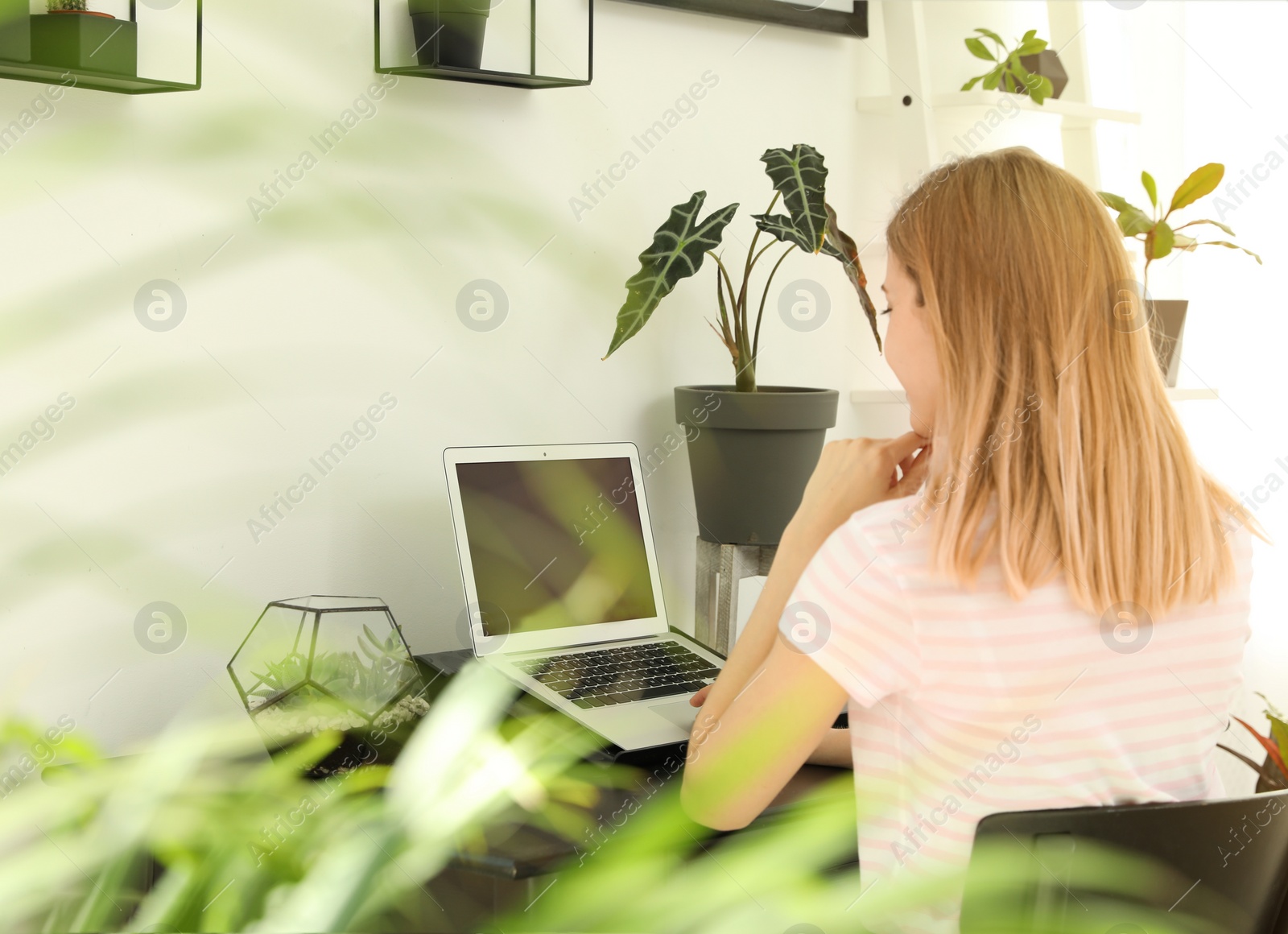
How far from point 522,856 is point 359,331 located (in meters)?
0.72

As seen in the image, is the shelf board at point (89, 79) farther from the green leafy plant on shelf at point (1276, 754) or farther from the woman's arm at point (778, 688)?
the green leafy plant on shelf at point (1276, 754)

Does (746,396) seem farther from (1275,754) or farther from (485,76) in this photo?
(1275,754)

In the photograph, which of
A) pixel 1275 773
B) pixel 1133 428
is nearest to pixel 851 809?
pixel 1133 428

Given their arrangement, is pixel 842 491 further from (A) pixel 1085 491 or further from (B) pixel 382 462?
(B) pixel 382 462

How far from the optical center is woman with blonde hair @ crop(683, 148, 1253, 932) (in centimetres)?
81

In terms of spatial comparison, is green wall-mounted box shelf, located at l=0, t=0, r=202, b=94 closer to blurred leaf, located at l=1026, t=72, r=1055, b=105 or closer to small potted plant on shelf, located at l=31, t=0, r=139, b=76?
small potted plant on shelf, located at l=31, t=0, r=139, b=76

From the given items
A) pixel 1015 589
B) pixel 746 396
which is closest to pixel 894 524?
pixel 1015 589

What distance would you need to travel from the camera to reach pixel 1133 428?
0.87 m

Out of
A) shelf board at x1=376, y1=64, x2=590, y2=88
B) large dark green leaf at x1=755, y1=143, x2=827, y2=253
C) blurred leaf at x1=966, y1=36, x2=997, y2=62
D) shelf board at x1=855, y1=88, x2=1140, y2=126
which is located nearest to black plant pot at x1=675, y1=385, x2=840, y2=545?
large dark green leaf at x1=755, y1=143, x2=827, y2=253

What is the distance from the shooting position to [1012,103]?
168 cm

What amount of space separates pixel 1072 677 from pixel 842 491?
0.32 m

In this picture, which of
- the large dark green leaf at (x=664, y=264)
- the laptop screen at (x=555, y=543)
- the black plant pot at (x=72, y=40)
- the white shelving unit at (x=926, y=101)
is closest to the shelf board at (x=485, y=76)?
the large dark green leaf at (x=664, y=264)

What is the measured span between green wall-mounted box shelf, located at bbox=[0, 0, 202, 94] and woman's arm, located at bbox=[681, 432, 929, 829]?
744mm

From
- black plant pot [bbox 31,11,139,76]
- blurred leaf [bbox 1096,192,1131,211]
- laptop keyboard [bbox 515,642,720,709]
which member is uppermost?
black plant pot [bbox 31,11,139,76]
